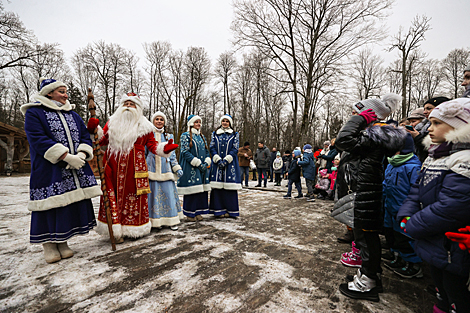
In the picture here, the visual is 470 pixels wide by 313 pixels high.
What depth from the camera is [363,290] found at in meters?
2.04

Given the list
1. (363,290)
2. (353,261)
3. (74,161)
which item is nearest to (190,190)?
(74,161)

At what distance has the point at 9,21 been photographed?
13602mm

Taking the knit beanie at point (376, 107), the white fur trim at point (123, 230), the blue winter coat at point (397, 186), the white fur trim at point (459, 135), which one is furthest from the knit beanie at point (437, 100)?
the white fur trim at point (123, 230)

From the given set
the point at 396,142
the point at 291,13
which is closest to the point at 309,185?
the point at 396,142

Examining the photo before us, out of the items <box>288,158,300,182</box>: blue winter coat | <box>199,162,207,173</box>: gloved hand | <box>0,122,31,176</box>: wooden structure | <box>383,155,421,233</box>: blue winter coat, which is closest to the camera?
<box>383,155,421,233</box>: blue winter coat

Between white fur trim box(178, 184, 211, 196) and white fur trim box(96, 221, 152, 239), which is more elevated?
white fur trim box(178, 184, 211, 196)

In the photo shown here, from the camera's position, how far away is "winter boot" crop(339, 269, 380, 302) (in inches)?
78.8

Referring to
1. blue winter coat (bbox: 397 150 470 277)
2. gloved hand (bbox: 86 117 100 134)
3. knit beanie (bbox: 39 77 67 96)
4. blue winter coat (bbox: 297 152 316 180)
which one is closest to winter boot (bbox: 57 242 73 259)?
gloved hand (bbox: 86 117 100 134)

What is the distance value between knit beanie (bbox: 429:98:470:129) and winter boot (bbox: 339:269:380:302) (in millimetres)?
1469

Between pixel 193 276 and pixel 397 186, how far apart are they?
99.4 inches

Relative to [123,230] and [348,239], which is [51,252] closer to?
[123,230]

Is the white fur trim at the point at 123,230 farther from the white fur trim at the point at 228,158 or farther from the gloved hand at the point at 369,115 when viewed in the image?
the gloved hand at the point at 369,115

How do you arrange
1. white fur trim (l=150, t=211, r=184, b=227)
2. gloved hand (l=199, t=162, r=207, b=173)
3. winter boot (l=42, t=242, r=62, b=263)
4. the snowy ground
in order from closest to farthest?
the snowy ground
winter boot (l=42, t=242, r=62, b=263)
white fur trim (l=150, t=211, r=184, b=227)
gloved hand (l=199, t=162, r=207, b=173)

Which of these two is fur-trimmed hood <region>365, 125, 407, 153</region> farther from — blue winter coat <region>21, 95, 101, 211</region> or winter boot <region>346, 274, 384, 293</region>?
blue winter coat <region>21, 95, 101, 211</region>
